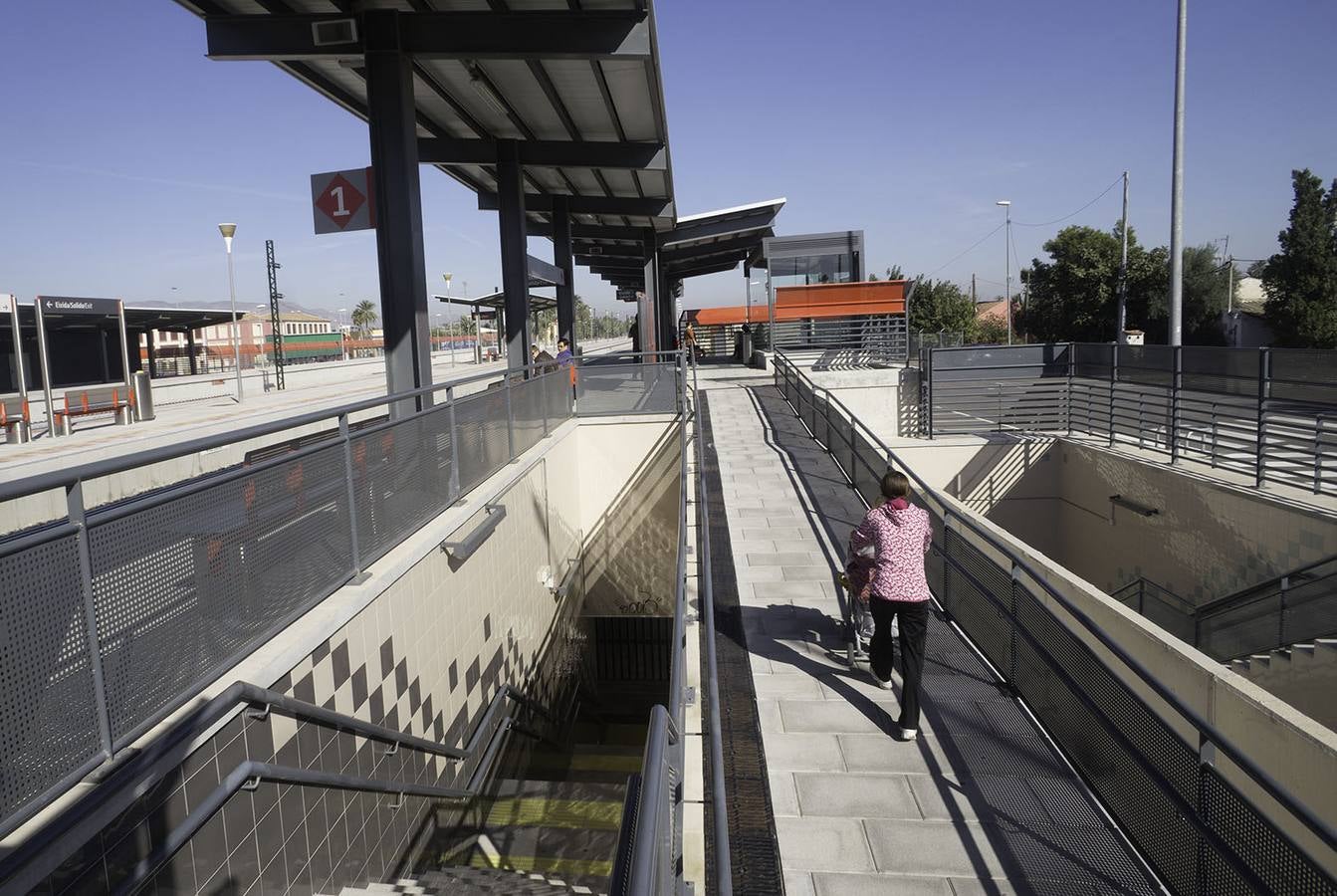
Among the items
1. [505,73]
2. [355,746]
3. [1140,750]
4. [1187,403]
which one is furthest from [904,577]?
[1187,403]

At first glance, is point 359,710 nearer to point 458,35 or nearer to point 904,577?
point 904,577

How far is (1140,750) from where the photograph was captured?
161 inches

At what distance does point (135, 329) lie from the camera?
1347 inches

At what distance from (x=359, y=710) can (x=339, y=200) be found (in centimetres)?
586

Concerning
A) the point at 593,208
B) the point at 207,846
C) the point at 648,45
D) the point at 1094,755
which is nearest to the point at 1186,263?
the point at 593,208

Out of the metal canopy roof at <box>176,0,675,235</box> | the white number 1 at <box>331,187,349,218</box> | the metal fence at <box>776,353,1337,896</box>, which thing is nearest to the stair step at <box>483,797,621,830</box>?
the metal fence at <box>776,353,1337,896</box>

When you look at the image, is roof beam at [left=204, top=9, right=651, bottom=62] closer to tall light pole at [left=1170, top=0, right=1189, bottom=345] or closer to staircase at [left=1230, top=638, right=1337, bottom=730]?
staircase at [left=1230, top=638, right=1337, bottom=730]

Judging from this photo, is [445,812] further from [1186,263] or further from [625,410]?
[1186,263]

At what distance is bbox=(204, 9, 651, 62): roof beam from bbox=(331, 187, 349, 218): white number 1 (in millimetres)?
1397

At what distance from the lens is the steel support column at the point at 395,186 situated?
353 inches

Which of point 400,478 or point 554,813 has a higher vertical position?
point 400,478

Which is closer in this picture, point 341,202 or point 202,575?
point 202,575

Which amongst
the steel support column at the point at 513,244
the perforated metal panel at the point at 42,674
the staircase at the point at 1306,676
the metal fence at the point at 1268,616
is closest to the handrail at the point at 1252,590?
the metal fence at the point at 1268,616

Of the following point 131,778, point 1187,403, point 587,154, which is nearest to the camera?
point 131,778
